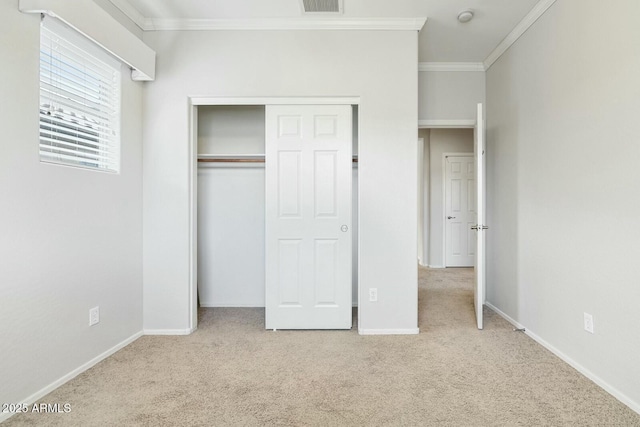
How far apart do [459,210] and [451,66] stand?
299 cm

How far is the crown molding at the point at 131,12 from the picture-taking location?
2521 mm

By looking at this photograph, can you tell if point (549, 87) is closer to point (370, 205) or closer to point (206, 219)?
point (370, 205)

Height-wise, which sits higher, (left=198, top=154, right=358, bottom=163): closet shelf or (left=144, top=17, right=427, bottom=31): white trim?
(left=144, top=17, right=427, bottom=31): white trim

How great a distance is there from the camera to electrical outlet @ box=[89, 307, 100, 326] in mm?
2267

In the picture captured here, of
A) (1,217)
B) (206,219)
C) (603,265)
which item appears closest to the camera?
(1,217)

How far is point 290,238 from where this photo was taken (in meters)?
2.96

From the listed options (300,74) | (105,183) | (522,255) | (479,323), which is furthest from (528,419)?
(105,183)

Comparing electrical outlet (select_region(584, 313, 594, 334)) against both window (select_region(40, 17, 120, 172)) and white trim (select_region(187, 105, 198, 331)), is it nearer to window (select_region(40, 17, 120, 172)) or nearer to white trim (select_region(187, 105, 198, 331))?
white trim (select_region(187, 105, 198, 331))

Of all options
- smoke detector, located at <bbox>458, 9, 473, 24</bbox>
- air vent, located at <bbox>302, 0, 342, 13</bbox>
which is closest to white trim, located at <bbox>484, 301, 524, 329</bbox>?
smoke detector, located at <bbox>458, 9, 473, 24</bbox>

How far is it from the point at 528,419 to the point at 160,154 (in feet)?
10.3

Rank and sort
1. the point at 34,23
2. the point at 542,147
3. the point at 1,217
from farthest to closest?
the point at 542,147 < the point at 34,23 < the point at 1,217

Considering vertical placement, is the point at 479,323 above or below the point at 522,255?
below

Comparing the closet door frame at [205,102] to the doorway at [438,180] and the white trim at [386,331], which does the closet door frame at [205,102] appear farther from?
the doorway at [438,180]

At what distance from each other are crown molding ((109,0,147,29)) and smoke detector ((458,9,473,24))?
8.79 feet
